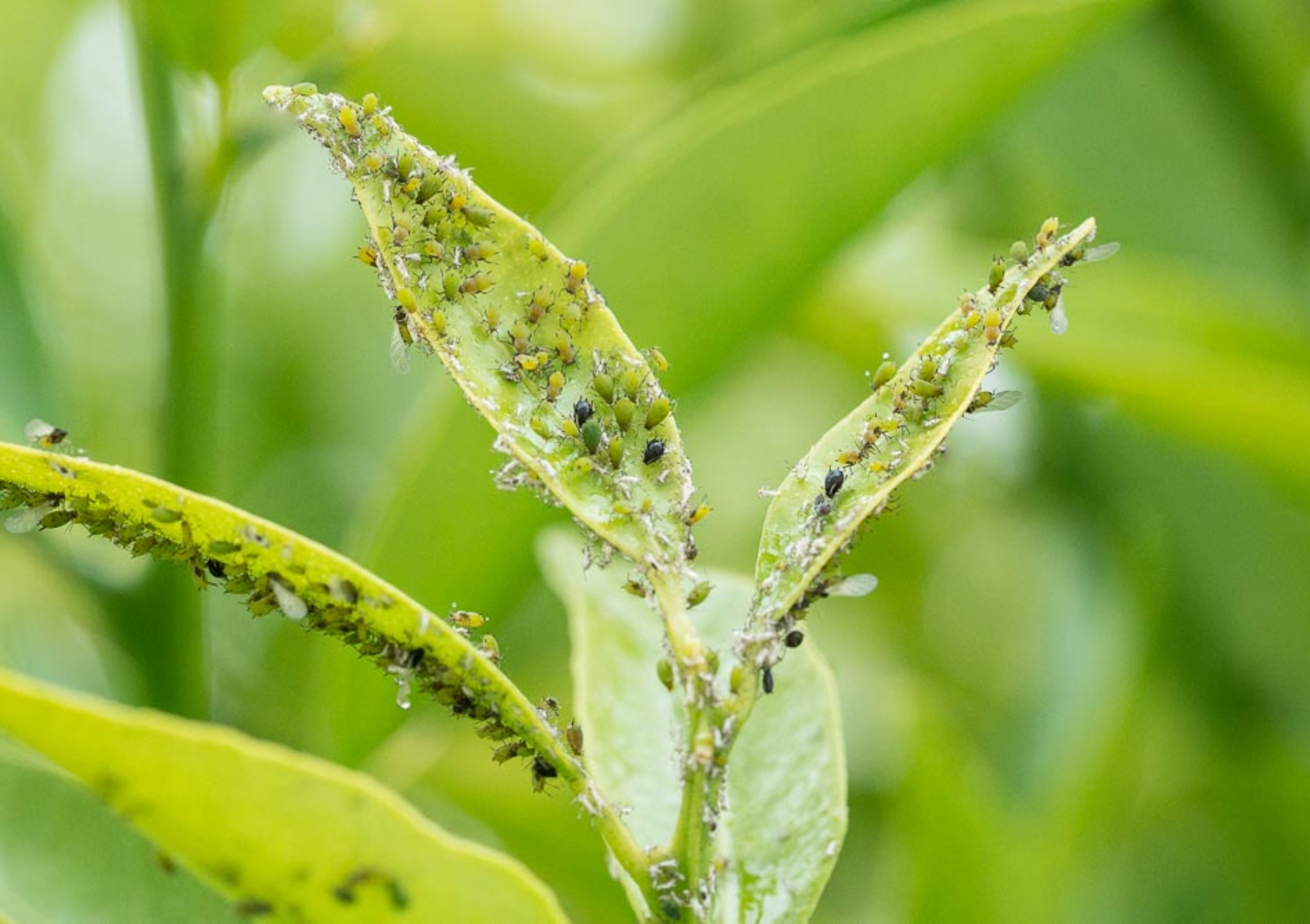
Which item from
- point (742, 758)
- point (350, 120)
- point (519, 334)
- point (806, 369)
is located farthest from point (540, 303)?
point (806, 369)

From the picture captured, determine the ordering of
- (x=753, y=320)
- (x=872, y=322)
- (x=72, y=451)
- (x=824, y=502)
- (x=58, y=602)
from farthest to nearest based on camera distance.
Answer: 1. (x=58, y=602)
2. (x=872, y=322)
3. (x=753, y=320)
4. (x=72, y=451)
5. (x=824, y=502)

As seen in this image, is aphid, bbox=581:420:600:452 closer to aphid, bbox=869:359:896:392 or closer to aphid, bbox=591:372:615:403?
aphid, bbox=591:372:615:403

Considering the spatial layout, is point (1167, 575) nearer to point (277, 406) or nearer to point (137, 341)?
point (277, 406)

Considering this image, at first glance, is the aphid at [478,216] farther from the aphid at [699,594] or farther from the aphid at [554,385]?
the aphid at [699,594]

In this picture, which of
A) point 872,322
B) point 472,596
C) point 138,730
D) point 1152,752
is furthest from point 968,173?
point 138,730

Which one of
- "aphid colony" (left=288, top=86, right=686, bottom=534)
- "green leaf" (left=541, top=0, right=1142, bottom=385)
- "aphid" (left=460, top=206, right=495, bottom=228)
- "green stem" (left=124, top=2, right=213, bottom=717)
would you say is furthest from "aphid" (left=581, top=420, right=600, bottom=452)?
"green stem" (left=124, top=2, right=213, bottom=717)

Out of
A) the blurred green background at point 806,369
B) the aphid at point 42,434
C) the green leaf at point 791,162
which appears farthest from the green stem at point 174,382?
the aphid at point 42,434
